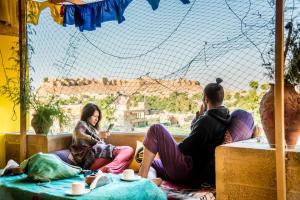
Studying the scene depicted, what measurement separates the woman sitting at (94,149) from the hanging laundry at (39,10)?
4.53ft

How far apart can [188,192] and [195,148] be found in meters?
0.44

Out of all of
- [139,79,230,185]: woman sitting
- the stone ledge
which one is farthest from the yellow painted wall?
the stone ledge

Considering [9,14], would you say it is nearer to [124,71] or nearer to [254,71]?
[124,71]

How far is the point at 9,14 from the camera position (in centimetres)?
462

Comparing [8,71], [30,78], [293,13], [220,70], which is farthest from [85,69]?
[293,13]

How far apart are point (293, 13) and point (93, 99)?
3.03m

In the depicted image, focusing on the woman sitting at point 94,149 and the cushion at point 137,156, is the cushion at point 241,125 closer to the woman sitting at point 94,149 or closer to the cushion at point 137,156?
the cushion at point 137,156

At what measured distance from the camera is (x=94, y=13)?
14.0ft

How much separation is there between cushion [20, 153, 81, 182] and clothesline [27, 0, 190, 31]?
6.35 ft

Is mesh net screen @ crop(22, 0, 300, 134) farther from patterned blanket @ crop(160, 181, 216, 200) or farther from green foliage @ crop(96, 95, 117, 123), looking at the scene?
patterned blanket @ crop(160, 181, 216, 200)

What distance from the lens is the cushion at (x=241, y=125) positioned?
2889 millimetres

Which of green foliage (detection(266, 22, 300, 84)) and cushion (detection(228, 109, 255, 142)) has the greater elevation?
green foliage (detection(266, 22, 300, 84))

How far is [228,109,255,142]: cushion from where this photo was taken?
2.89 m

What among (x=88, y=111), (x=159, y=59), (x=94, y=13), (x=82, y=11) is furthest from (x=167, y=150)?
(x=82, y=11)
